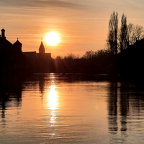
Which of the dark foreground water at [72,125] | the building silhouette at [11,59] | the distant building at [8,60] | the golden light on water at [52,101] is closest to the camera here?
the dark foreground water at [72,125]

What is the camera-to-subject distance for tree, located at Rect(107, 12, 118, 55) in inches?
3580

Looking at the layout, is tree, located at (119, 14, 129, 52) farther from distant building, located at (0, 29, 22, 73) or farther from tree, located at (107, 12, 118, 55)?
distant building, located at (0, 29, 22, 73)

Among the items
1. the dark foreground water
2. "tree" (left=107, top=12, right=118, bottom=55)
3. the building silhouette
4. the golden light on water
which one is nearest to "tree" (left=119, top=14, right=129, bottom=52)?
"tree" (left=107, top=12, right=118, bottom=55)

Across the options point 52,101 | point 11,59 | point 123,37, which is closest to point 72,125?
point 52,101

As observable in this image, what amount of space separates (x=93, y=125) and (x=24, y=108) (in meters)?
6.67

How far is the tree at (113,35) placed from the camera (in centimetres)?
9094

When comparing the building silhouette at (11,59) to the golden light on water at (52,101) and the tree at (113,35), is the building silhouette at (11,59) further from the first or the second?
the golden light on water at (52,101)

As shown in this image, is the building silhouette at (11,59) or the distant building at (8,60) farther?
the building silhouette at (11,59)

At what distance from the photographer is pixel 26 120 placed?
15.3 m

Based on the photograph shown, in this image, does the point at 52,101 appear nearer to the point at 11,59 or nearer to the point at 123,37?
the point at 123,37

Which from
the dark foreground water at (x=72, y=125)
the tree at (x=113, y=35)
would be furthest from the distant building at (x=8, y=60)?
the dark foreground water at (x=72, y=125)

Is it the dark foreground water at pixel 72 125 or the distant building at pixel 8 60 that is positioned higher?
the distant building at pixel 8 60

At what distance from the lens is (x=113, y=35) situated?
92.6m

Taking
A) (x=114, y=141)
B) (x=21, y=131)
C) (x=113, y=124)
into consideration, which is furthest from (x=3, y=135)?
(x=113, y=124)
